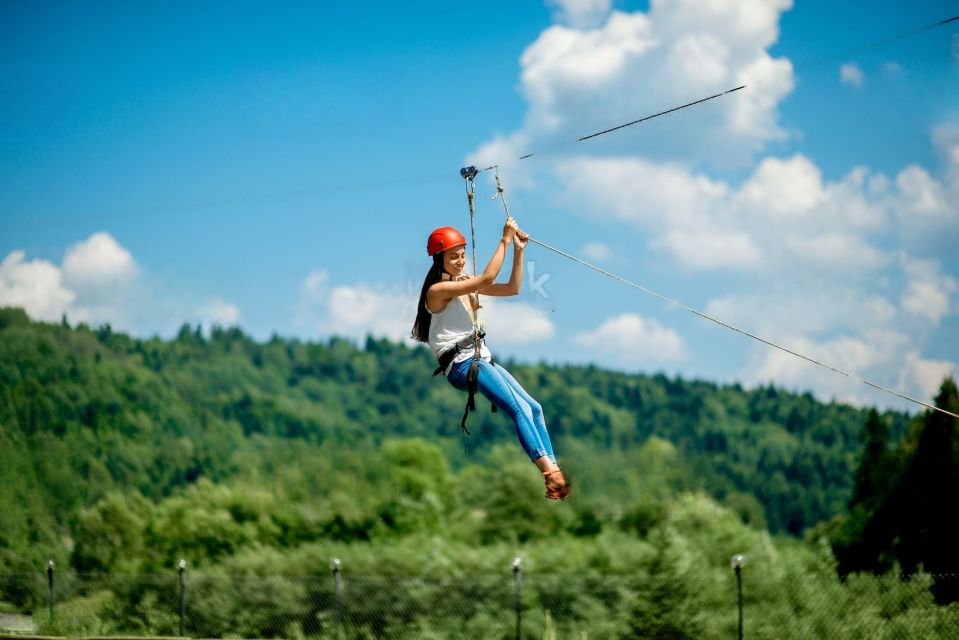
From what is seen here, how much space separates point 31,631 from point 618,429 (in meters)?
94.6

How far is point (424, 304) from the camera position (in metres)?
7.49

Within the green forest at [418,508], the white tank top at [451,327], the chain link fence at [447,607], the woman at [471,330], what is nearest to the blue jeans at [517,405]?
the woman at [471,330]

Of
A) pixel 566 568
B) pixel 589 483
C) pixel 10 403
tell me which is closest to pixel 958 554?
pixel 566 568

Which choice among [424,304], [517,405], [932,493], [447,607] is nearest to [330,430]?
[932,493]

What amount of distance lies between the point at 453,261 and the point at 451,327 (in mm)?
432

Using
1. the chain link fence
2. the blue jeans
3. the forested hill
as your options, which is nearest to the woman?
the blue jeans

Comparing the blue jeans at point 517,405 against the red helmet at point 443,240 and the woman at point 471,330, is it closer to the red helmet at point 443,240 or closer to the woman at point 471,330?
the woman at point 471,330

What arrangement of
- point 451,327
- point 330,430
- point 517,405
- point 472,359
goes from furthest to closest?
1. point 330,430
2. point 451,327
3. point 472,359
4. point 517,405

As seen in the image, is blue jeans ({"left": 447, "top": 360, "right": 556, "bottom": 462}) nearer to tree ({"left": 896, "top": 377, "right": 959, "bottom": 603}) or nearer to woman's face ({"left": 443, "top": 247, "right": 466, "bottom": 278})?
woman's face ({"left": 443, "top": 247, "right": 466, "bottom": 278})

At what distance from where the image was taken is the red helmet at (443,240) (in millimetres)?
7336

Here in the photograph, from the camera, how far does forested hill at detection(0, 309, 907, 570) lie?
4662cm

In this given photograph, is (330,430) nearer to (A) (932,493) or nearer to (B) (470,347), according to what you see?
(A) (932,493)

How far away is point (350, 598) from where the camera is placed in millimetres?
24328

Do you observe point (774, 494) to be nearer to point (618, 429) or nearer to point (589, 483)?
point (618, 429)
